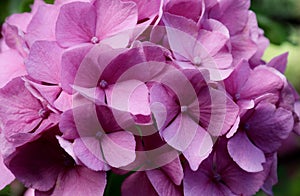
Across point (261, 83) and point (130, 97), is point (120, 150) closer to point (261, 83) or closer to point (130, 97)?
point (130, 97)

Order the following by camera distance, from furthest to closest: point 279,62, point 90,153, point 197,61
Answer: point 279,62 → point 197,61 → point 90,153

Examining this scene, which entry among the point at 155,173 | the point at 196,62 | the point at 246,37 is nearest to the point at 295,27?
the point at 246,37

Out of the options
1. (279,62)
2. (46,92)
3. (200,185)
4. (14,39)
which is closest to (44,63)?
(46,92)

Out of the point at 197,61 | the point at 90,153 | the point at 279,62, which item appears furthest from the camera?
the point at 279,62

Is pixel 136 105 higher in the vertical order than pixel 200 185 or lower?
→ higher

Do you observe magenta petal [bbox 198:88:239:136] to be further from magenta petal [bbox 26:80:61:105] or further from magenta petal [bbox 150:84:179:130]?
magenta petal [bbox 26:80:61:105]

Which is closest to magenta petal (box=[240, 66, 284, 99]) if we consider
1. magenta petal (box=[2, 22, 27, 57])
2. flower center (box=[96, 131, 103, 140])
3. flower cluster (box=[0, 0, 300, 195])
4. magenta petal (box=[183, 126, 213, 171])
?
flower cluster (box=[0, 0, 300, 195])

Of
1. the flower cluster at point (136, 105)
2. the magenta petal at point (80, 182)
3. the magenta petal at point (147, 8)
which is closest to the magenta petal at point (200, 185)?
the flower cluster at point (136, 105)
